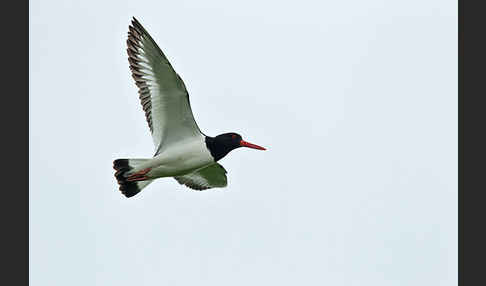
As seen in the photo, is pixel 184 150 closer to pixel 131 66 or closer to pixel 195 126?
pixel 195 126

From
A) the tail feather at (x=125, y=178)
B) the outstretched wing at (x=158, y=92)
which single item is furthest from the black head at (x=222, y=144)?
the tail feather at (x=125, y=178)

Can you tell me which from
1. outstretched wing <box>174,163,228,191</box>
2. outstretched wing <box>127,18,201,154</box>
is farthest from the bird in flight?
outstretched wing <box>174,163,228,191</box>

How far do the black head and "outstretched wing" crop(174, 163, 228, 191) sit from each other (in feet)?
4.33

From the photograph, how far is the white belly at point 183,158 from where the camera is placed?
13891 mm

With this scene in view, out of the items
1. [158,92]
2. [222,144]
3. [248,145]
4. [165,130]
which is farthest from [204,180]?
[158,92]

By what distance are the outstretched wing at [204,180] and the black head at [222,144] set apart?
1321mm

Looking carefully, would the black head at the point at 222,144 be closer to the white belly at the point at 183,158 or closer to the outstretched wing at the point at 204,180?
the white belly at the point at 183,158

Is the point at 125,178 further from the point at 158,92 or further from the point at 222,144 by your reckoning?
the point at 222,144

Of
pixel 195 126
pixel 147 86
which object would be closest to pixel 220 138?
pixel 195 126

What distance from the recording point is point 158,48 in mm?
13219

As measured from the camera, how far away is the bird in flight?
13.5 metres

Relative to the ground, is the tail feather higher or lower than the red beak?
lower

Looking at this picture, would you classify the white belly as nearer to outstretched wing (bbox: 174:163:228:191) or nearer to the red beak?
the red beak

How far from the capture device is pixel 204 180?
15664mm
